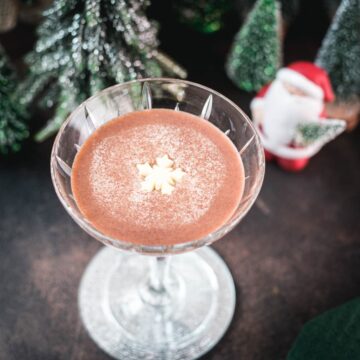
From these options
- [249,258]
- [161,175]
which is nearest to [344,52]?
[249,258]

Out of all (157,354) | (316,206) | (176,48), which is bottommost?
(157,354)

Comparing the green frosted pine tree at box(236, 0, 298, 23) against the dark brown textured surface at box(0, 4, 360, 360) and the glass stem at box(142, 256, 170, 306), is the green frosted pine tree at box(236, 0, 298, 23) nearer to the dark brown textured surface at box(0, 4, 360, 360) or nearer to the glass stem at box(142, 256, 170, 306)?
the dark brown textured surface at box(0, 4, 360, 360)

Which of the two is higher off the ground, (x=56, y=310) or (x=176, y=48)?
(x=176, y=48)

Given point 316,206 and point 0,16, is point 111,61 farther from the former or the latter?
point 316,206

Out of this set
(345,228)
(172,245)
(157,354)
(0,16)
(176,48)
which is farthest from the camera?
(176,48)

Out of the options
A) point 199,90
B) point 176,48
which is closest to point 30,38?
point 176,48

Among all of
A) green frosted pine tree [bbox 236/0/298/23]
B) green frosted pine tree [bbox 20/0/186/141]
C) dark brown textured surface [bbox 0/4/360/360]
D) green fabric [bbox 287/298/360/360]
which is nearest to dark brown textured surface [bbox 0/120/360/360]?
dark brown textured surface [bbox 0/4/360/360]
